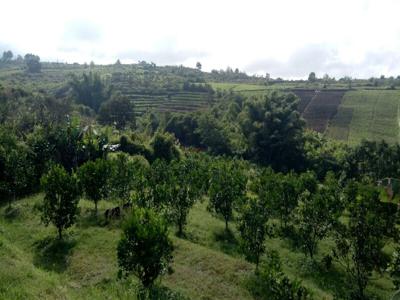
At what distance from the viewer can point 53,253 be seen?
77.1ft

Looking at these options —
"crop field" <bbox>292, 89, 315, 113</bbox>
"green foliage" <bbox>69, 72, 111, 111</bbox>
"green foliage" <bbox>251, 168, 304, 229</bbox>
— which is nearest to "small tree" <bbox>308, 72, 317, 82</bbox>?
"crop field" <bbox>292, 89, 315, 113</bbox>

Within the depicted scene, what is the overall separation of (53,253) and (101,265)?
397 cm

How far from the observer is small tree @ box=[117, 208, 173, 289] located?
57.5ft

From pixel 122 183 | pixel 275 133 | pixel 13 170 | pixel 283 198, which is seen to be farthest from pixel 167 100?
pixel 283 198

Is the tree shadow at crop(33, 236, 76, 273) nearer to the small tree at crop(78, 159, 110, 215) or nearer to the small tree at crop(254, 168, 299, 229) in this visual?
the small tree at crop(78, 159, 110, 215)

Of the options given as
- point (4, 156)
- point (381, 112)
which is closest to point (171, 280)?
point (4, 156)

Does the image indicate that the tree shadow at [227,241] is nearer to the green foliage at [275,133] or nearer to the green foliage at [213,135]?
the green foliage at [275,133]

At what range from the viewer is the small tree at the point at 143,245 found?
1753 centimetres

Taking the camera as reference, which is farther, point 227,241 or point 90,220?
point 227,241

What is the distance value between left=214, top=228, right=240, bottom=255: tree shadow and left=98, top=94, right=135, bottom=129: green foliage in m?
52.3

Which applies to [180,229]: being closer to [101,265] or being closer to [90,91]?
[101,265]

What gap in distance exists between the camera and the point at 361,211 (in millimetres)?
21125

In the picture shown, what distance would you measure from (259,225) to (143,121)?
61589 millimetres

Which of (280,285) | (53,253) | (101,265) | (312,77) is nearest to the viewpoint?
(280,285)
